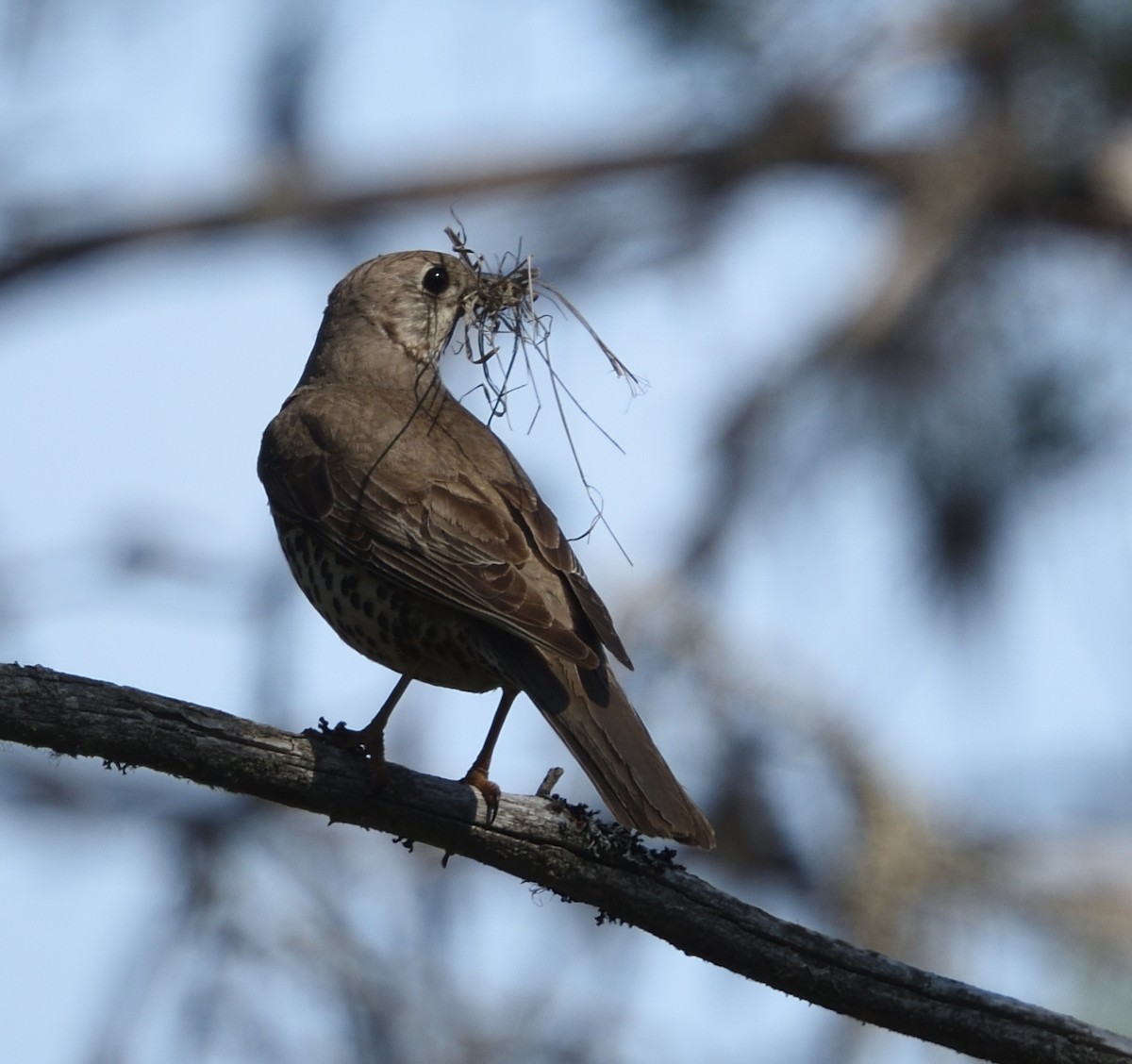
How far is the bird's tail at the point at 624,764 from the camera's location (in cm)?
423

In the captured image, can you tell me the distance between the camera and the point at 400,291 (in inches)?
236

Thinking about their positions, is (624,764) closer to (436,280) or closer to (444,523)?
(444,523)

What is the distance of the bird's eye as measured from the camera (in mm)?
5859

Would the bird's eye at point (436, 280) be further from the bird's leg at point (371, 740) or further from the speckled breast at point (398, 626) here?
the bird's leg at point (371, 740)

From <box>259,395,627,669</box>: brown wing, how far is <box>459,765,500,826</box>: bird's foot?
38 cm

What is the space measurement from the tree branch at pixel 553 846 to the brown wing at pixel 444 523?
1.71 ft

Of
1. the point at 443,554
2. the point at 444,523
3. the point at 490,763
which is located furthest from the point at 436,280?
the point at 490,763

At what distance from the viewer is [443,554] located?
4.76m

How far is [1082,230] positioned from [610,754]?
16.0 feet

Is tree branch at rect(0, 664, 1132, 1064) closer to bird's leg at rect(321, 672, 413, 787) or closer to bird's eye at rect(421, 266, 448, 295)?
bird's leg at rect(321, 672, 413, 787)

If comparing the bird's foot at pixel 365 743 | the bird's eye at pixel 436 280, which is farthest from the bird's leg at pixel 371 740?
the bird's eye at pixel 436 280

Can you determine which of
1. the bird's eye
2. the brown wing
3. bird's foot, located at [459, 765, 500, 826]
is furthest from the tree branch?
the bird's eye

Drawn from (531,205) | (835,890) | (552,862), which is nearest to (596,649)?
(552,862)

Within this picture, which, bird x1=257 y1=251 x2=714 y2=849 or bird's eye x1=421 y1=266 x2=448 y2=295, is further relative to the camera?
bird's eye x1=421 y1=266 x2=448 y2=295
